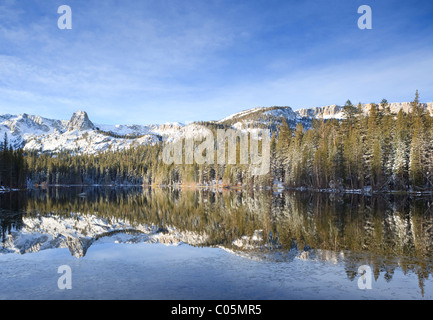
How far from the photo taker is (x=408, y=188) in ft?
225

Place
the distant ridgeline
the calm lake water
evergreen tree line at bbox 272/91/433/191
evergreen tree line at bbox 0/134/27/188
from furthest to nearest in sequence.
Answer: evergreen tree line at bbox 0/134/27/188 → the distant ridgeline → evergreen tree line at bbox 272/91/433/191 → the calm lake water

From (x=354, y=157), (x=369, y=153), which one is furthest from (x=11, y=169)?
(x=369, y=153)

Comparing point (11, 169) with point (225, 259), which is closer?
point (225, 259)

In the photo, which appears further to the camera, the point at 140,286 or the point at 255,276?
the point at 255,276

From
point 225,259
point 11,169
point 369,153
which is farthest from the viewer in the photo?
point 11,169

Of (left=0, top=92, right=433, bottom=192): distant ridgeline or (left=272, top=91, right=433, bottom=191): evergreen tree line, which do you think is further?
(left=0, top=92, right=433, bottom=192): distant ridgeline

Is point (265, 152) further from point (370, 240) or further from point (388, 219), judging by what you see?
point (370, 240)

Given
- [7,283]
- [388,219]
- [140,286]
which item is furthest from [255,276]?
[388,219]

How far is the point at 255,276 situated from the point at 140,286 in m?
5.30

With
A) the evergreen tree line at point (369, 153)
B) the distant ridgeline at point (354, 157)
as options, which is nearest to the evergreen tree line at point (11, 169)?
the distant ridgeline at point (354, 157)

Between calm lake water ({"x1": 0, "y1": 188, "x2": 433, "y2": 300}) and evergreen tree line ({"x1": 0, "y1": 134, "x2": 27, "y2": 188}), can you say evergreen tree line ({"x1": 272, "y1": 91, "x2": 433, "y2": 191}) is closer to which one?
calm lake water ({"x1": 0, "y1": 188, "x2": 433, "y2": 300})

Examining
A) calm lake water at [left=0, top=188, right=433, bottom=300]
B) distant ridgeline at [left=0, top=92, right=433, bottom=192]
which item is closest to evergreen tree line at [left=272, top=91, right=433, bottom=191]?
distant ridgeline at [left=0, top=92, right=433, bottom=192]

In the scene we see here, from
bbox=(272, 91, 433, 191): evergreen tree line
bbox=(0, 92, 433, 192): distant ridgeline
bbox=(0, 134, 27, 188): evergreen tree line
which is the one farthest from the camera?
bbox=(0, 134, 27, 188): evergreen tree line

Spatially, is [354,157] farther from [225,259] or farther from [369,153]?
[225,259]
